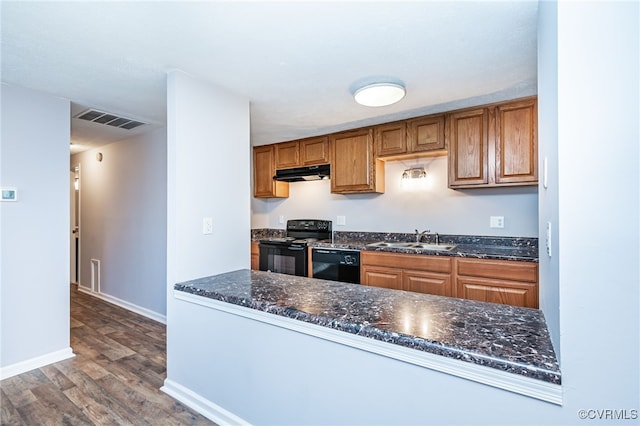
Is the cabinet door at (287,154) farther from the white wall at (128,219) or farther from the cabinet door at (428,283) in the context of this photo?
the cabinet door at (428,283)

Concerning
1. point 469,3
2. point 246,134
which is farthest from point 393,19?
point 246,134

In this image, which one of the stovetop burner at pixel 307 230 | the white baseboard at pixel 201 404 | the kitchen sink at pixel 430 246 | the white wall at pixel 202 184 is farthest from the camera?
the stovetop burner at pixel 307 230

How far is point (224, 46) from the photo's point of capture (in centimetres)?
171

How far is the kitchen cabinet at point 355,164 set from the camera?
3379 millimetres

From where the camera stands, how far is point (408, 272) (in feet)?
9.42

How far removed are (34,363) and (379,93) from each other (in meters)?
3.32

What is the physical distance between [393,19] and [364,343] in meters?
1.47

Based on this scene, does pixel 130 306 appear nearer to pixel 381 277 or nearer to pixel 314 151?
pixel 314 151

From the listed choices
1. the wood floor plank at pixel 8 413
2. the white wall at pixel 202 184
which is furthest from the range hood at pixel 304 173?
the wood floor plank at pixel 8 413

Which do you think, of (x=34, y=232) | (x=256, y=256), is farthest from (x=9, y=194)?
(x=256, y=256)

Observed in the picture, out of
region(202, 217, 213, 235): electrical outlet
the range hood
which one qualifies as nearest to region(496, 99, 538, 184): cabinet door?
the range hood

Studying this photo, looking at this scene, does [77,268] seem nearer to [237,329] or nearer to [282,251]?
[282,251]

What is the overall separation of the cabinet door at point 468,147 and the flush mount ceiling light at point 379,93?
0.90 m

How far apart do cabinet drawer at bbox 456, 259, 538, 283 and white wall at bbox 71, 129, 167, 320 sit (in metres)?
3.03
